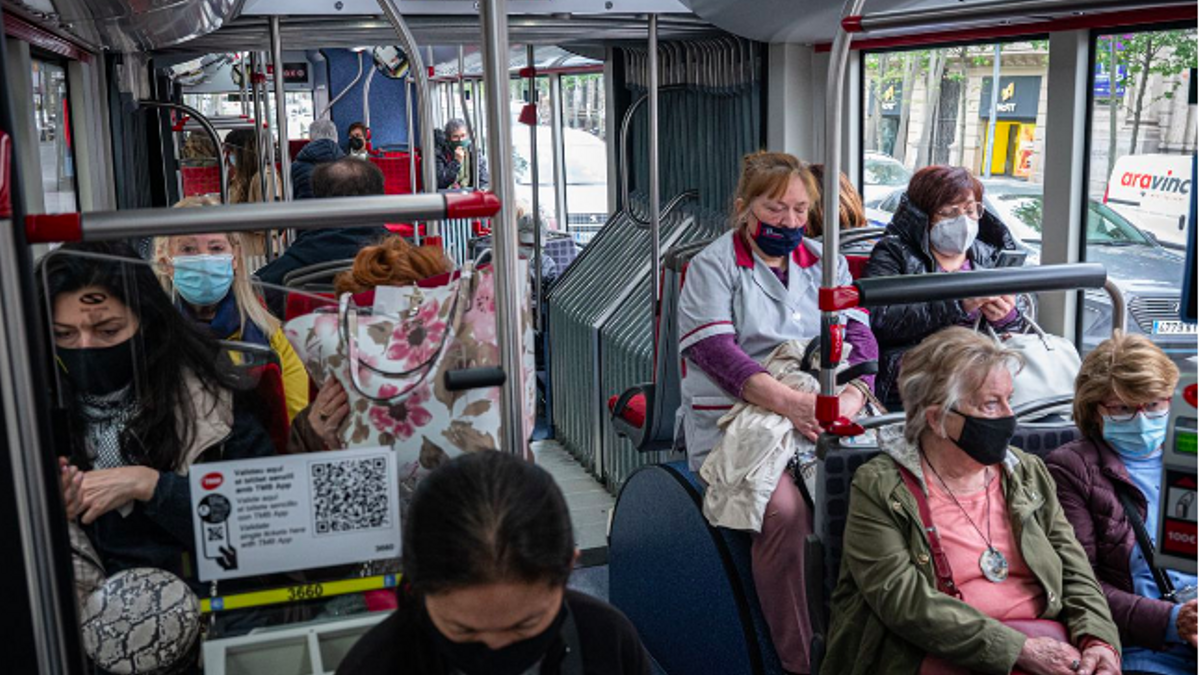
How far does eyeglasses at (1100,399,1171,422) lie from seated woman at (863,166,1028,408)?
0.86m

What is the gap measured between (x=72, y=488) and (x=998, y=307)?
9.05 ft

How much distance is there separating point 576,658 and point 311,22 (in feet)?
14.2

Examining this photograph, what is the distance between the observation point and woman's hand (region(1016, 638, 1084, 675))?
274cm

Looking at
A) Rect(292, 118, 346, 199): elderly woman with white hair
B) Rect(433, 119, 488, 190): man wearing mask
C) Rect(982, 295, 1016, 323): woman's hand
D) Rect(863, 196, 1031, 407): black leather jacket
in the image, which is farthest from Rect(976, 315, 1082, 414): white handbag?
Rect(433, 119, 488, 190): man wearing mask

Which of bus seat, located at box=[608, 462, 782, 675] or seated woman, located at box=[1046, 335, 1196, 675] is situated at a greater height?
seated woman, located at box=[1046, 335, 1196, 675]

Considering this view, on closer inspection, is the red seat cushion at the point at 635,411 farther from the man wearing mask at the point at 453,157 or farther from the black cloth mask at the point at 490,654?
the man wearing mask at the point at 453,157

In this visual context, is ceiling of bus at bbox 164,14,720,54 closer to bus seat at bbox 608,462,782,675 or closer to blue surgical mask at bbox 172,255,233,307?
bus seat at bbox 608,462,782,675

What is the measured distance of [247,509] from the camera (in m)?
2.02

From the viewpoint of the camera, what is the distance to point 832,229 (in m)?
2.99

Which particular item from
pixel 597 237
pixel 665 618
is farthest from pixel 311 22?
pixel 665 618

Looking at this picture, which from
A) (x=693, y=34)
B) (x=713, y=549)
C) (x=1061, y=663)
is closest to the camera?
(x=1061, y=663)

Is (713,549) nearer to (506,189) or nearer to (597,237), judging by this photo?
(506,189)

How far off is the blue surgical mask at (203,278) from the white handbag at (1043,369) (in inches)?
81.4

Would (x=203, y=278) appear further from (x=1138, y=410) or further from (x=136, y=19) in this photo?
(x=136, y=19)
